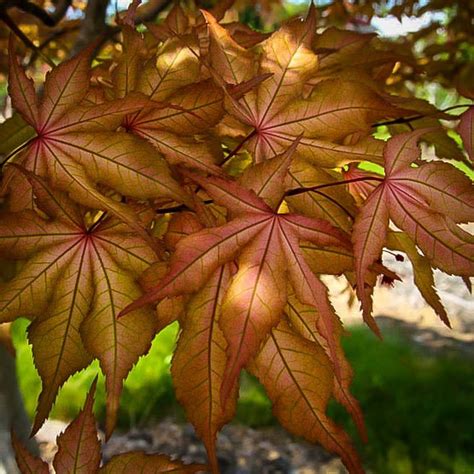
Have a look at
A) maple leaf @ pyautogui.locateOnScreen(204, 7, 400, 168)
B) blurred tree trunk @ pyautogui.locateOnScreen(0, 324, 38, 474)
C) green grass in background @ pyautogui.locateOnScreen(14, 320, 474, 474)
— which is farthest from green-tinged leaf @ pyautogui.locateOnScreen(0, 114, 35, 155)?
green grass in background @ pyautogui.locateOnScreen(14, 320, 474, 474)

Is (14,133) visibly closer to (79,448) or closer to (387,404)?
(79,448)

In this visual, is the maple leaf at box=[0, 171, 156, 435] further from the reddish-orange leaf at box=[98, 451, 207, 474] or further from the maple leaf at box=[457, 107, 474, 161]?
the maple leaf at box=[457, 107, 474, 161]

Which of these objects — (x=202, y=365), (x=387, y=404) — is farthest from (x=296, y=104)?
(x=387, y=404)

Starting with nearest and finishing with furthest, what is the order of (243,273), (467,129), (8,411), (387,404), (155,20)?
(243,273), (467,129), (8,411), (155,20), (387,404)

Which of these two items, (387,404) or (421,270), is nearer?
(421,270)

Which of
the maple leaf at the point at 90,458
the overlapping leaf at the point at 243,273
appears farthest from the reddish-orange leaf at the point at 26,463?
Result: the overlapping leaf at the point at 243,273

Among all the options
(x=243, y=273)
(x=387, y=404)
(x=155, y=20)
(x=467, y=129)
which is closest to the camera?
(x=243, y=273)

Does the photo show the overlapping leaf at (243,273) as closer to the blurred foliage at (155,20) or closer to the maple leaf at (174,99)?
the maple leaf at (174,99)
